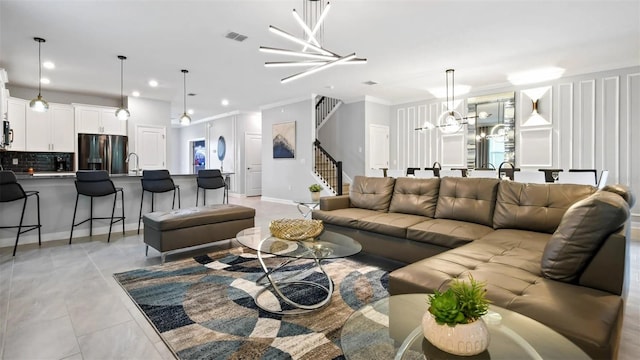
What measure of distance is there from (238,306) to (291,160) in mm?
6505

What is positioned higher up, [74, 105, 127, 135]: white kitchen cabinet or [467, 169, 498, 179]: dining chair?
[74, 105, 127, 135]: white kitchen cabinet

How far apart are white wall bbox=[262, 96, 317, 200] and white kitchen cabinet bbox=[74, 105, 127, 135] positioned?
3.65m

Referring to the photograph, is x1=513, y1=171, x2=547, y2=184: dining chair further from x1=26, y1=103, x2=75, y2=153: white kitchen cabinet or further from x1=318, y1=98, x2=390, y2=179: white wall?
x1=26, y1=103, x2=75, y2=153: white kitchen cabinet

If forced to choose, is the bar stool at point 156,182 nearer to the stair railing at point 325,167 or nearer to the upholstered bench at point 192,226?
the upholstered bench at point 192,226

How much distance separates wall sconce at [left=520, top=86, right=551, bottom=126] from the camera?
6.51 m

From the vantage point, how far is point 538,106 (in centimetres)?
662

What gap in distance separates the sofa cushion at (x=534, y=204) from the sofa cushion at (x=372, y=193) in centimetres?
131

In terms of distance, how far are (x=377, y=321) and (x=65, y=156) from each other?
341 inches

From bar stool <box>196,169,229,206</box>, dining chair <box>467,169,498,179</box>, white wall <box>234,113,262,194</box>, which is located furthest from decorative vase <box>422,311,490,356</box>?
white wall <box>234,113,262,194</box>

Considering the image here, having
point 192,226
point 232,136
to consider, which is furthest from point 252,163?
point 192,226

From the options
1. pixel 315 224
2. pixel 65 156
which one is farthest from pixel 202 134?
pixel 315 224

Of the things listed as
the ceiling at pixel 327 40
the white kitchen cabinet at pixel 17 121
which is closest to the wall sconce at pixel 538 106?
the ceiling at pixel 327 40

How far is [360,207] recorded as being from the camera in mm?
4387

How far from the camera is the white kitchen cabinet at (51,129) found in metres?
6.72
